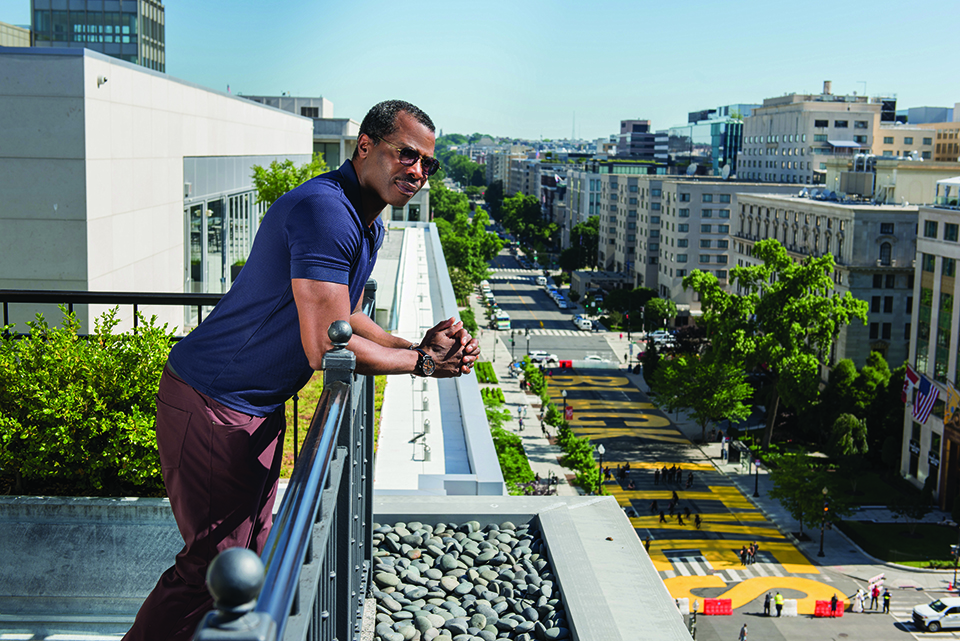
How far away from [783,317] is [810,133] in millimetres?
65160

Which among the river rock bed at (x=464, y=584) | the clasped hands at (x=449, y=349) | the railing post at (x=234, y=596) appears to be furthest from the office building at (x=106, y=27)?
the railing post at (x=234, y=596)

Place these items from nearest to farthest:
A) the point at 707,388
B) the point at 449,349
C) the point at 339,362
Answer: the point at 339,362 → the point at 449,349 → the point at 707,388

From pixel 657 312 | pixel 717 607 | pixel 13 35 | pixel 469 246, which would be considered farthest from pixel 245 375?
pixel 469 246

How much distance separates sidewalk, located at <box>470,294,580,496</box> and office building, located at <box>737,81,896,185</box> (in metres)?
45.3

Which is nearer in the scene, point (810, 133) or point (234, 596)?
point (234, 596)

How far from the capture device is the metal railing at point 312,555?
53.3 inches

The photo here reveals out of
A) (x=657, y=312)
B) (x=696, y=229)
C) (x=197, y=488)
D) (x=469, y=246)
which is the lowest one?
(x=657, y=312)

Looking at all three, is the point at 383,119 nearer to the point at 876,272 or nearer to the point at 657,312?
the point at 876,272

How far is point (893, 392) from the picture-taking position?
4741 centimetres

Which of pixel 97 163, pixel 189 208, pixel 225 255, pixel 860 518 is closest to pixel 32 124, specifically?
pixel 97 163

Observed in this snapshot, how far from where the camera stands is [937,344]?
43125 millimetres

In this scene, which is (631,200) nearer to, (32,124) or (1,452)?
(32,124)

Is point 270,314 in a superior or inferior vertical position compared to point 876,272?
superior

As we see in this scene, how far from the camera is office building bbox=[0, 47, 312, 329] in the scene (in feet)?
45.7
